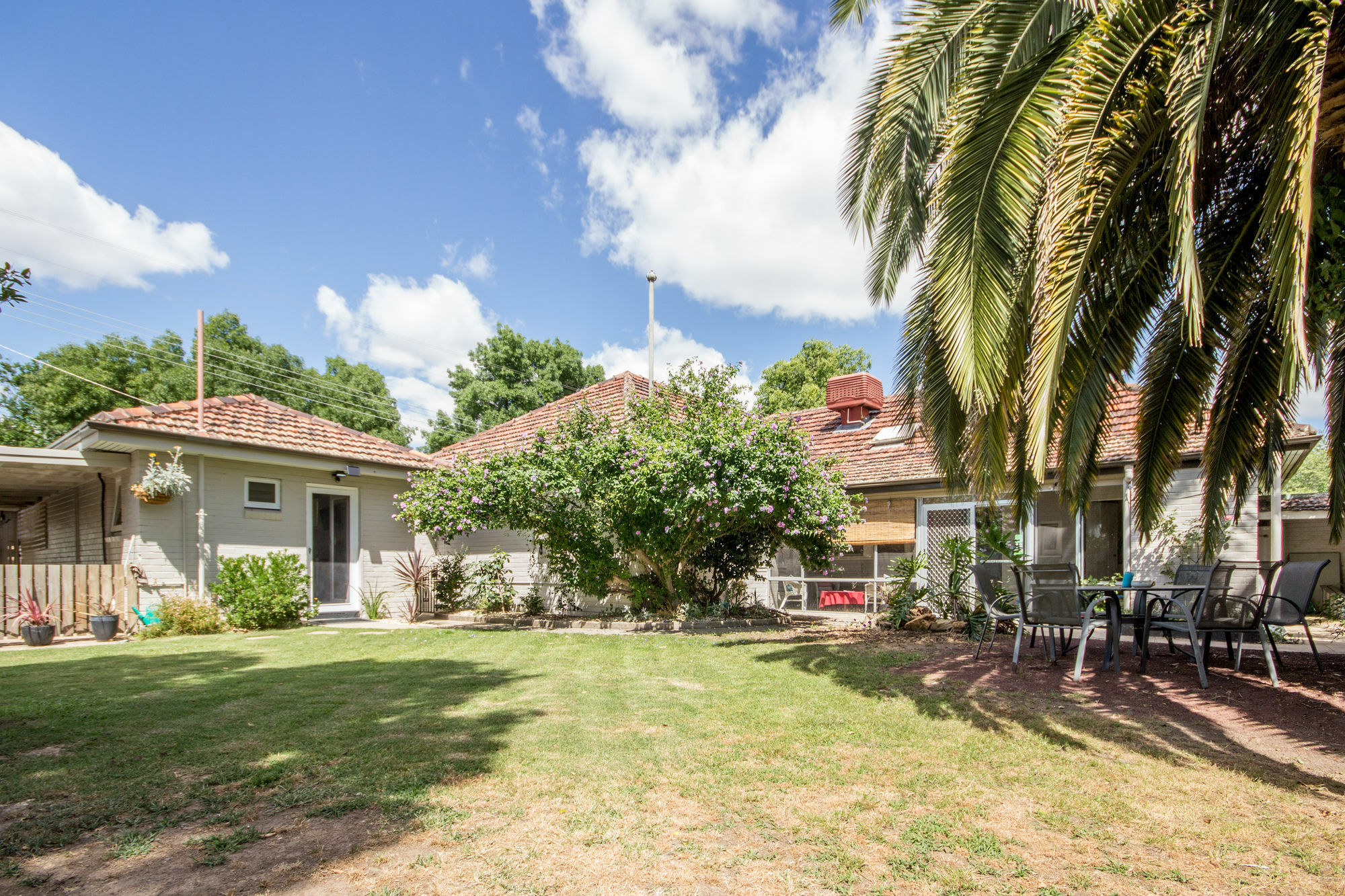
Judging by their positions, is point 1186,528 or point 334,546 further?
point 334,546

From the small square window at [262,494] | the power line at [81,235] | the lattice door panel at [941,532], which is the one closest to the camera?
the lattice door panel at [941,532]

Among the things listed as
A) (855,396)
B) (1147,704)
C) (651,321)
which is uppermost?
(651,321)

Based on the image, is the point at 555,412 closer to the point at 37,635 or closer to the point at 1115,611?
the point at 37,635

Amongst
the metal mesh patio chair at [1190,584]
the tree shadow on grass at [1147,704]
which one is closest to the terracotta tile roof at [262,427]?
the tree shadow on grass at [1147,704]

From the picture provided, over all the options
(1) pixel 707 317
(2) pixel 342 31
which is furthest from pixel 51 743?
(1) pixel 707 317

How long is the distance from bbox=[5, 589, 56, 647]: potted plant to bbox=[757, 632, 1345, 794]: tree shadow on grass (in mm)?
10508

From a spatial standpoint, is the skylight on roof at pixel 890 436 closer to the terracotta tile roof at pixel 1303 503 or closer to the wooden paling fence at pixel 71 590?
the terracotta tile roof at pixel 1303 503

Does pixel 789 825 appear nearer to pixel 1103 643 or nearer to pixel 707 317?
pixel 1103 643

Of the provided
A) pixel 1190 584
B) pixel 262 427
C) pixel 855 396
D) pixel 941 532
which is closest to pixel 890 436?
pixel 855 396

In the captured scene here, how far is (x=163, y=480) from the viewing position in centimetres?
1159

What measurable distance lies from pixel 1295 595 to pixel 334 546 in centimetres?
1490

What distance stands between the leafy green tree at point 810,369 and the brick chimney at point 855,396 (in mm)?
19438

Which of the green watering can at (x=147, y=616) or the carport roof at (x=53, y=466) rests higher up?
the carport roof at (x=53, y=466)

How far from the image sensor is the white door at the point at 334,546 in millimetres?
14180
